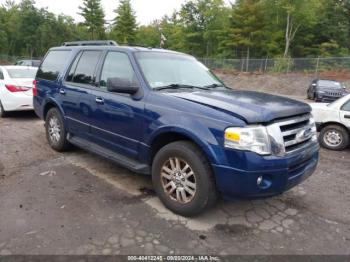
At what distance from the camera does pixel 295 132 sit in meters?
3.44

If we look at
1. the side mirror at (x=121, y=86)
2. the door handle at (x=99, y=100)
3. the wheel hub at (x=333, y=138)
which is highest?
the side mirror at (x=121, y=86)

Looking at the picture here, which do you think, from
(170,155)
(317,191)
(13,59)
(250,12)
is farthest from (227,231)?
(13,59)

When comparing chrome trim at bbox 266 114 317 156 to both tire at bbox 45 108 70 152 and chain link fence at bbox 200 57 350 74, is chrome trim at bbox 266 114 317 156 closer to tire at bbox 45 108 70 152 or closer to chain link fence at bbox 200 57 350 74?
tire at bbox 45 108 70 152

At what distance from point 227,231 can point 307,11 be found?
4641 cm

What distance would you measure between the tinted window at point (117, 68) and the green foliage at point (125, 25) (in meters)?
53.2

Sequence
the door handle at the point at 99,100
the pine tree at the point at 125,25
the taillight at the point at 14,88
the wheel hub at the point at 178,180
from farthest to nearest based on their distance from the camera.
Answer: the pine tree at the point at 125,25, the taillight at the point at 14,88, the door handle at the point at 99,100, the wheel hub at the point at 178,180

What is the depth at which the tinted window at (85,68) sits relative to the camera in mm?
4797

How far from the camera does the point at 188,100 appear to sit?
3555 millimetres

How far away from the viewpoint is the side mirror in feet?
12.3

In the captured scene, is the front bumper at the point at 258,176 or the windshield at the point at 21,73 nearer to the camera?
the front bumper at the point at 258,176

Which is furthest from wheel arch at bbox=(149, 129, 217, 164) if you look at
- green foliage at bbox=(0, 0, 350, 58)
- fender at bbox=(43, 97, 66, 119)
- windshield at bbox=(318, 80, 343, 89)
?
green foliage at bbox=(0, 0, 350, 58)

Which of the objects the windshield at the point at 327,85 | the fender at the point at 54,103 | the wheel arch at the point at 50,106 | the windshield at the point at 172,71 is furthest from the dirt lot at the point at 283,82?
the fender at the point at 54,103

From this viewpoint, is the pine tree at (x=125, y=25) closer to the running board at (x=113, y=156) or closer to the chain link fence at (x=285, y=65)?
the chain link fence at (x=285, y=65)

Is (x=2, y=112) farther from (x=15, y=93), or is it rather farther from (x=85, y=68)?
(x=85, y=68)
